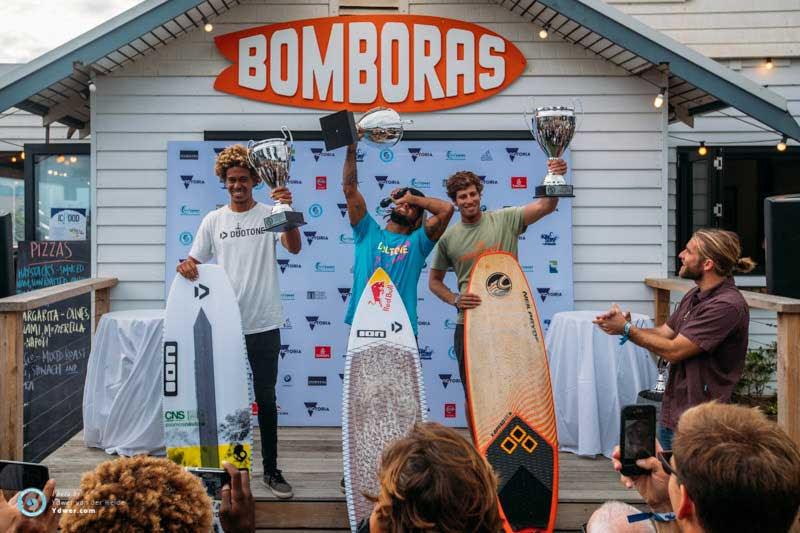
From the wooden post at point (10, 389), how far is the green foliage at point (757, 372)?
5.73 m

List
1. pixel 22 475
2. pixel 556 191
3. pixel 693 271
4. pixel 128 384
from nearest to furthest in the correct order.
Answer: pixel 22 475
pixel 693 271
pixel 556 191
pixel 128 384

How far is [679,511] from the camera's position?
132 cm

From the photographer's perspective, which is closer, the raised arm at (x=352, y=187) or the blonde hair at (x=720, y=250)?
the blonde hair at (x=720, y=250)

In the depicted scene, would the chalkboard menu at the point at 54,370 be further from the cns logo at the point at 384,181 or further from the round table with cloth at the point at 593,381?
the round table with cloth at the point at 593,381

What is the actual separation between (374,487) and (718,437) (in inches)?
96.9

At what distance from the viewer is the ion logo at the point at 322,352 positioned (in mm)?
5312

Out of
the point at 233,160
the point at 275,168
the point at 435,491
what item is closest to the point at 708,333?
the point at 435,491

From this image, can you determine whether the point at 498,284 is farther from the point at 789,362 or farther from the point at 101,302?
the point at 101,302

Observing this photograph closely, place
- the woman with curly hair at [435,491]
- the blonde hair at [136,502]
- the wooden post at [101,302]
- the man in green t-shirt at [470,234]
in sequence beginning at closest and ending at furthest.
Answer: the blonde hair at [136,502]
the woman with curly hair at [435,491]
the man in green t-shirt at [470,234]
the wooden post at [101,302]

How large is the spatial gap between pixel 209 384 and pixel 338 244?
1808 mm

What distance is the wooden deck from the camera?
3719 millimetres

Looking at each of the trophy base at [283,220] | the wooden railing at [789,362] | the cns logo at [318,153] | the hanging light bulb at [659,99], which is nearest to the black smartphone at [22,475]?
the trophy base at [283,220]

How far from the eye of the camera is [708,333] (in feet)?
9.64

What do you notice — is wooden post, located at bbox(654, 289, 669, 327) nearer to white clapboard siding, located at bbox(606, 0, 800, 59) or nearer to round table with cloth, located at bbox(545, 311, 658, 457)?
round table with cloth, located at bbox(545, 311, 658, 457)
